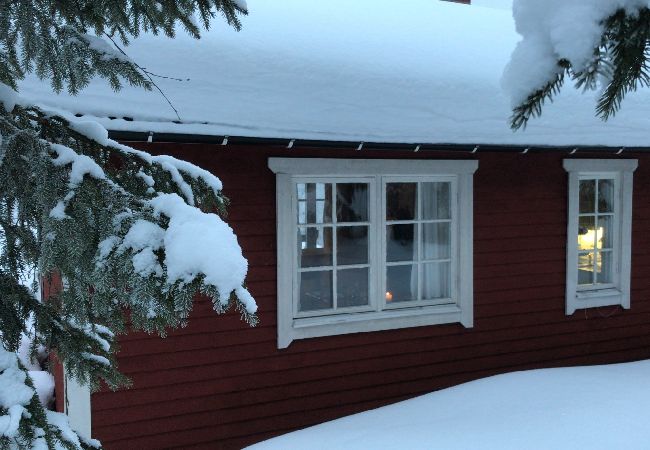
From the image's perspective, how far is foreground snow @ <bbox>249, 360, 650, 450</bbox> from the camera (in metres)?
4.16

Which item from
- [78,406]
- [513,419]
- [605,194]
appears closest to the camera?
[513,419]

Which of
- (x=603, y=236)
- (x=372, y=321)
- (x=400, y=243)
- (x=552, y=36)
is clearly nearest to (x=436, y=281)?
(x=400, y=243)

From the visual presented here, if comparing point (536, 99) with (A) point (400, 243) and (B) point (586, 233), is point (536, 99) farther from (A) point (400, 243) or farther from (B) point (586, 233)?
(B) point (586, 233)

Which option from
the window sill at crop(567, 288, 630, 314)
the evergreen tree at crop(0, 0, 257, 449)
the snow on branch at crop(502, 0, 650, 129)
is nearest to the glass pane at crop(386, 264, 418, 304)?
the window sill at crop(567, 288, 630, 314)

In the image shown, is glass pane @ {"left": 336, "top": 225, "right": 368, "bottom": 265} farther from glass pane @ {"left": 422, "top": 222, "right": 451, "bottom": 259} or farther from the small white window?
the small white window

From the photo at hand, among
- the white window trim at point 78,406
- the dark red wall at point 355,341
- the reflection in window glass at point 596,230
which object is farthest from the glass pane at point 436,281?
the white window trim at point 78,406

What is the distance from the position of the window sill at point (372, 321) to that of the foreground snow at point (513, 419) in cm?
72

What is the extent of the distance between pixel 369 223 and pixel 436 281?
39.7 inches

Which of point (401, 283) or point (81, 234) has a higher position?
point (81, 234)

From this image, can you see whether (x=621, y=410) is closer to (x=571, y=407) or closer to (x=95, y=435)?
(x=571, y=407)

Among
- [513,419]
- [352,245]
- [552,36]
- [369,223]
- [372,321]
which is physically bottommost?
[513,419]

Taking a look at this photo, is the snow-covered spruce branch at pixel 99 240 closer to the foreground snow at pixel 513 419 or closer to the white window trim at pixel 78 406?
the white window trim at pixel 78 406

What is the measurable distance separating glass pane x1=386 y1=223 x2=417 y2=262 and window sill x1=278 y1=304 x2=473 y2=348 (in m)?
0.51

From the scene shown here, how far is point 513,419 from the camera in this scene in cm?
460
